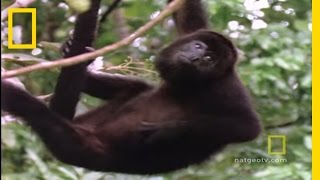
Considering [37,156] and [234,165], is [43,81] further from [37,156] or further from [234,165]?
[234,165]

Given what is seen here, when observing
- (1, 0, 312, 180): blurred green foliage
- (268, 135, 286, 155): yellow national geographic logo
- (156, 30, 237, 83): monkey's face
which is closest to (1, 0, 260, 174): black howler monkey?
(156, 30, 237, 83): monkey's face

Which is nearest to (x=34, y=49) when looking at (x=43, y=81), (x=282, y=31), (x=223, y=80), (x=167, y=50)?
(x=43, y=81)

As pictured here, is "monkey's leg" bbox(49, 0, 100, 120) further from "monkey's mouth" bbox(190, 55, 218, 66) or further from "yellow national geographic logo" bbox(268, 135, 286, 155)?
"yellow national geographic logo" bbox(268, 135, 286, 155)

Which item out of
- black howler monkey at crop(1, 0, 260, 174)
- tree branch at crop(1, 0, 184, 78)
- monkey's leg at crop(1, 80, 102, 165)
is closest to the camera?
tree branch at crop(1, 0, 184, 78)

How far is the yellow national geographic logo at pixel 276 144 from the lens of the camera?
2822 mm

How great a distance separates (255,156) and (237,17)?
1.64 ft

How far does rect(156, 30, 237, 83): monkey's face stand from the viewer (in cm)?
226

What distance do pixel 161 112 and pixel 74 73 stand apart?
1.04 ft

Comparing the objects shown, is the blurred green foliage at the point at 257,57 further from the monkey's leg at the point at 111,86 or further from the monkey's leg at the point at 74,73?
the monkey's leg at the point at 74,73

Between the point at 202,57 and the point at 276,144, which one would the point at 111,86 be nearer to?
the point at 202,57

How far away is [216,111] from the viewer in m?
2.29

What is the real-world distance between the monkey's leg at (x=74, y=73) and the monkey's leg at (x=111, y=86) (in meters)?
0.17

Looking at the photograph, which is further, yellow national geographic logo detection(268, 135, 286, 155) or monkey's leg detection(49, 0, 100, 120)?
yellow national geographic logo detection(268, 135, 286, 155)

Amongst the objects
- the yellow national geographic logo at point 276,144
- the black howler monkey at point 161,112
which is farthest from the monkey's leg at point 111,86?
the yellow national geographic logo at point 276,144
